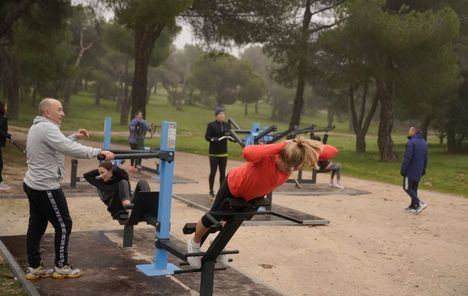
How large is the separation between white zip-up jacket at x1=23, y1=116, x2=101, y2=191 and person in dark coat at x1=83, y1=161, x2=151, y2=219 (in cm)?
108

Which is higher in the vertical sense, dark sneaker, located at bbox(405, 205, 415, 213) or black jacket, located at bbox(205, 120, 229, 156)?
black jacket, located at bbox(205, 120, 229, 156)

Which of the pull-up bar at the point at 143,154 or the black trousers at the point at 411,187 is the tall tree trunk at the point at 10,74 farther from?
the pull-up bar at the point at 143,154

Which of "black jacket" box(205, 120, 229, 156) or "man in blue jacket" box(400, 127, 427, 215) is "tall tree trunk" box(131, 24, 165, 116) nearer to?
"black jacket" box(205, 120, 229, 156)

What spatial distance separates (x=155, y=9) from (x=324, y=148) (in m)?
13.0

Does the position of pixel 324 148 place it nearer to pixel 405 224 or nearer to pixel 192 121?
pixel 405 224

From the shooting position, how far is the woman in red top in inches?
158

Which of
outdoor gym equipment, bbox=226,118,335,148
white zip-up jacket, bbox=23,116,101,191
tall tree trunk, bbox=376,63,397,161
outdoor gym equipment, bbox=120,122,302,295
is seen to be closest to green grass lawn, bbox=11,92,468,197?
tall tree trunk, bbox=376,63,397,161

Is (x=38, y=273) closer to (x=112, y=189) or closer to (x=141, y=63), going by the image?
(x=112, y=189)

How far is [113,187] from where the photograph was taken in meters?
5.97

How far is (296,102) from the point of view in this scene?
26391mm

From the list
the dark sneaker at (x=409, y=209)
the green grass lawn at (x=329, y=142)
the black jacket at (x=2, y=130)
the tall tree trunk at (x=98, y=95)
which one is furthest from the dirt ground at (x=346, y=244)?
the tall tree trunk at (x=98, y=95)

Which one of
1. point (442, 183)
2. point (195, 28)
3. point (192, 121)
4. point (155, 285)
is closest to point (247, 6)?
point (195, 28)

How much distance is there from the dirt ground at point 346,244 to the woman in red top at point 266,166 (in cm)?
157

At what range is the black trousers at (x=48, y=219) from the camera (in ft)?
15.6
